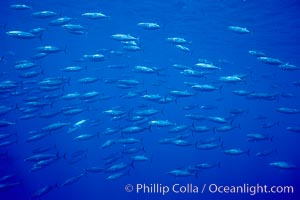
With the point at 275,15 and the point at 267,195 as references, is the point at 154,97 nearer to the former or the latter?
the point at 275,15

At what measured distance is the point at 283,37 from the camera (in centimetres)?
2386

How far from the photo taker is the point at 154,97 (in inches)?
421

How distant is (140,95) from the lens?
40.6ft

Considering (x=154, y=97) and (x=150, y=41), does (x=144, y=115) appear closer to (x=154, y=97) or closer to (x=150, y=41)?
(x=154, y=97)

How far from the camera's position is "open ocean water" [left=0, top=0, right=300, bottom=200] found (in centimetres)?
1047

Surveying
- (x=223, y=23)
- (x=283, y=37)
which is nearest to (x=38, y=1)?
(x=223, y=23)

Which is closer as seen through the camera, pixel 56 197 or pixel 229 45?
pixel 56 197

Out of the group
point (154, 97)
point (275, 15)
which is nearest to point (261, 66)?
point (275, 15)

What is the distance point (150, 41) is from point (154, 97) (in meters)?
22.3

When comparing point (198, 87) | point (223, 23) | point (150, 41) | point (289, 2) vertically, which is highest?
point (150, 41)

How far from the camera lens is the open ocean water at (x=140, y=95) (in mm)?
10469

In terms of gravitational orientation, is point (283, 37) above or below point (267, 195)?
above

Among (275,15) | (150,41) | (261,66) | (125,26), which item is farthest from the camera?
(261,66)

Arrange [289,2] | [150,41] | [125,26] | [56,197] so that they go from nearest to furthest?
[289,2], [56,197], [125,26], [150,41]
